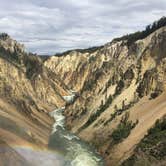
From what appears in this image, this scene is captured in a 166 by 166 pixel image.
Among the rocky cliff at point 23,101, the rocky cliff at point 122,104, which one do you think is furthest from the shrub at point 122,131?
the rocky cliff at point 23,101

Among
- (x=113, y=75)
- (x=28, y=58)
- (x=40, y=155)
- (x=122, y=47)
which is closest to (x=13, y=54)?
(x=28, y=58)

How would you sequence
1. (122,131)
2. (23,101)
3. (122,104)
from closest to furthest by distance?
(122,131) < (122,104) < (23,101)

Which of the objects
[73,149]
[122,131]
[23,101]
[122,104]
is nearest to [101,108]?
[122,104]

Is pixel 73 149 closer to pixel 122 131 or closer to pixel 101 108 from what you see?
pixel 122 131

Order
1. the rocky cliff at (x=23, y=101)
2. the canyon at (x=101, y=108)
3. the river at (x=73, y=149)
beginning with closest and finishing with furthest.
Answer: the rocky cliff at (x=23, y=101) < the canyon at (x=101, y=108) < the river at (x=73, y=149)

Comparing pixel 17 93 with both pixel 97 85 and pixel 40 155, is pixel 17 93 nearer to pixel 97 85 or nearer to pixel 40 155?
pixel 97 85

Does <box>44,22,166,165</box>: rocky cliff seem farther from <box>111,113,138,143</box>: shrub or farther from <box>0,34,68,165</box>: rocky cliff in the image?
<box>0,34,68,165</box>: rocky cliff

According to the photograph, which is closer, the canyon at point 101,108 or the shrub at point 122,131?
the canyon at point 101,108

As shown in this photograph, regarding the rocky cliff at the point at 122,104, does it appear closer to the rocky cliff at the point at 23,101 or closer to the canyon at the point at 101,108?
the canyon at the point at 101,108

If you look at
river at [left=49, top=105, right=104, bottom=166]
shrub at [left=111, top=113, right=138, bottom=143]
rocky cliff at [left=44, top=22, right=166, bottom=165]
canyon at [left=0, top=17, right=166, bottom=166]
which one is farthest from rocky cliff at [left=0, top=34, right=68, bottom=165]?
shrub at [left=111, top=113, right=138, bottom=143]
